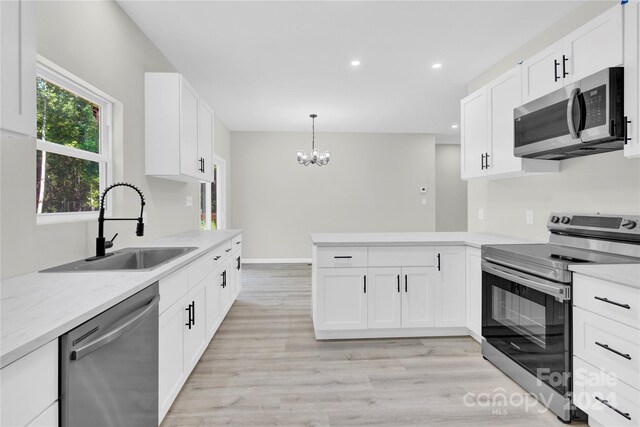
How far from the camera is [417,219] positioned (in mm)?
7289

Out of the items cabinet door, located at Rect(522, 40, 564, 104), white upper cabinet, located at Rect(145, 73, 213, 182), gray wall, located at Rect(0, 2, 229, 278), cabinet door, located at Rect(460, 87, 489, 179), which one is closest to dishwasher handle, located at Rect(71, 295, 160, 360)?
gray wall, located at Rect(0, 2, 229, 278)

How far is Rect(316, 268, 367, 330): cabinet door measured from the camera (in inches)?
115

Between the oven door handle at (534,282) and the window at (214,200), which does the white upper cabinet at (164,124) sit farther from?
the window at (214,200)

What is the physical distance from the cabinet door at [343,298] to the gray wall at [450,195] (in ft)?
18.9

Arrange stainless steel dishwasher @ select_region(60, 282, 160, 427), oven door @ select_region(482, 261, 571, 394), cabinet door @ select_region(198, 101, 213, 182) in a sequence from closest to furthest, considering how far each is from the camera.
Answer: stainless steel dishwasher @ select_region(60, 282, 160, 427) < oven door @ select_region(482, 261, 571, 394) < cabinet door @ select_region(198, 101, 213, 182)

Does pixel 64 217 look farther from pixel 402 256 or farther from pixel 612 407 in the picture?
pixel 612 407

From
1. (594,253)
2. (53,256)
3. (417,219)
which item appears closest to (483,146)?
(594,253)

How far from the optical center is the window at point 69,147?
1859 mm

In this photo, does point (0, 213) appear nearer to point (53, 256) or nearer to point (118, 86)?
point (53, 256)

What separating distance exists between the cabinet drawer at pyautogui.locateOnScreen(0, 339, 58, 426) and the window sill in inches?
43.8

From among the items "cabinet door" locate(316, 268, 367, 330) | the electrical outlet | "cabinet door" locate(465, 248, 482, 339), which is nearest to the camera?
"cabinet door" locate(465, 248, 482, 339)

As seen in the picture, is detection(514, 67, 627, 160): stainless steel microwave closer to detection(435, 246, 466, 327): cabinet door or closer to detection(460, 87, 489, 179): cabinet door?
detection(460, 87, 489, 179): cabinet door

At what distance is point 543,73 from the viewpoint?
2.41m

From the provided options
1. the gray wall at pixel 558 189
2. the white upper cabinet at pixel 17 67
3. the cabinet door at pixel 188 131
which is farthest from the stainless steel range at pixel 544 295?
the cabinet door at pixel 188 131
